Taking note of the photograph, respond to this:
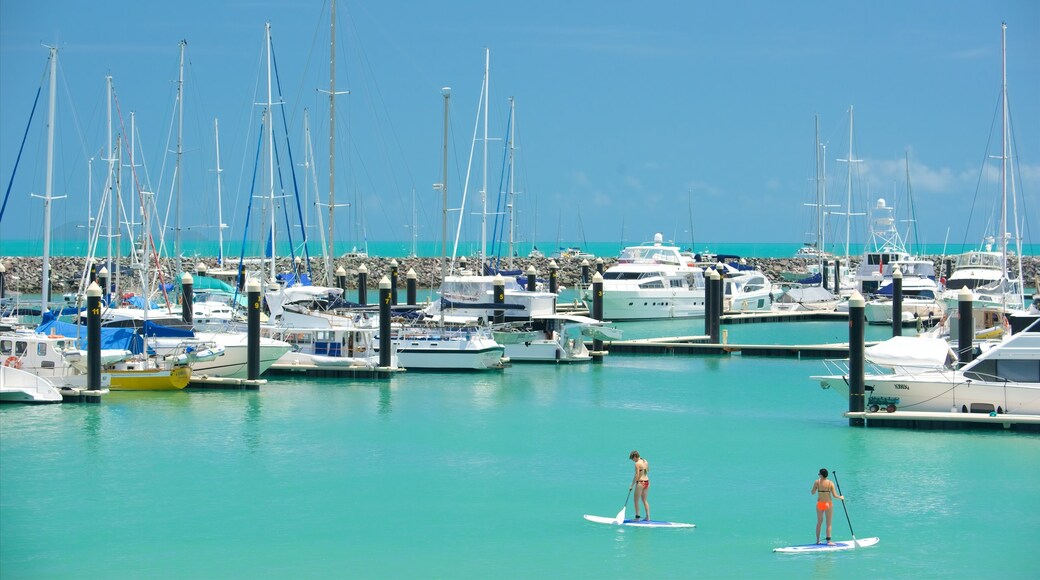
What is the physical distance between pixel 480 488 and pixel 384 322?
1700cm

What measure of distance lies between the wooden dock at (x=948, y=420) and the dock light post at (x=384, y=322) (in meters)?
16.3

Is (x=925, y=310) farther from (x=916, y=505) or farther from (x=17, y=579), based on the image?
(x=17, y=579)

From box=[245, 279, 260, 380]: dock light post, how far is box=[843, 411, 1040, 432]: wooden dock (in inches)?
726

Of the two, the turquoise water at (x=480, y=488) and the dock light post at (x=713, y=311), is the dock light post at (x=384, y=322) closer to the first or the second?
the turquoise water at (x=480, y=488)

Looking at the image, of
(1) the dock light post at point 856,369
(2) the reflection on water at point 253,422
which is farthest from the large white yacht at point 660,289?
(1) the dock light post at point 856,369

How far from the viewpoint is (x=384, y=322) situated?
43375 mm

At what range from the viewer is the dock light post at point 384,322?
140 ft

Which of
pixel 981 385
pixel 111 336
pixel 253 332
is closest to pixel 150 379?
pixel 111 336

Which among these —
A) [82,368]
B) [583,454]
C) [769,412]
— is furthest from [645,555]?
[82,368]

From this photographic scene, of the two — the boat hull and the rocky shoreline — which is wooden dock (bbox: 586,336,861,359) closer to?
the boat hull

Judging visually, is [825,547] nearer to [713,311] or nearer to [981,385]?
[981,385]

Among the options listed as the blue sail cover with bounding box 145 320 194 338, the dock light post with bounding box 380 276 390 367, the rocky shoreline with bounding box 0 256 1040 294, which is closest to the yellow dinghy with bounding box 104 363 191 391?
the blue sail cover with bounding box 145 320 194 338

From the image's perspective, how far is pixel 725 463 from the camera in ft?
96.9

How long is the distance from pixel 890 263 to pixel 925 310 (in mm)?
13854
